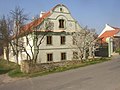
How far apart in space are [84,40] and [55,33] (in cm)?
496

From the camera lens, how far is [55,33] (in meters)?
34.6

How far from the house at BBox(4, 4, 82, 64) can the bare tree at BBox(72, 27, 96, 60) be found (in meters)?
1.23

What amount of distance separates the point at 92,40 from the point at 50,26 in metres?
7.48

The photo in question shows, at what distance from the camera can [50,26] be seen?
112ft

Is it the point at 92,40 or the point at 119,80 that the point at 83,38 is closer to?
the point at 92,40

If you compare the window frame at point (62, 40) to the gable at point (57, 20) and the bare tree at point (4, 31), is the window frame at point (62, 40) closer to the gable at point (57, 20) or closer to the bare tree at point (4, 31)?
the gable at point (57, 20)

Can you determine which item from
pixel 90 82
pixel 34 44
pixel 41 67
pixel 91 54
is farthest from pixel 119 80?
pixel 91 54

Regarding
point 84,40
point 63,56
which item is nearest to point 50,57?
point 63,56

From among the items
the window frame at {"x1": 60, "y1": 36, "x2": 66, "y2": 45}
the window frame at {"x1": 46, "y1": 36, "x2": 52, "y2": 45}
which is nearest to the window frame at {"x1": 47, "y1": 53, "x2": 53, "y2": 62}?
the window frame at {"x1": 46, "y1": 36, "x2": 52, "y2": 45}

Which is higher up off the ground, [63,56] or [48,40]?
[48,40]

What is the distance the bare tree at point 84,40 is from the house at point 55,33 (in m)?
1.23

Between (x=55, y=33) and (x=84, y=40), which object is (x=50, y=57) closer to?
(x=55, y=33)

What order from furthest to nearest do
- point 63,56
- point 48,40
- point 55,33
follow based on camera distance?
1. point 63,56
2. point 55,33
3. point 48,40

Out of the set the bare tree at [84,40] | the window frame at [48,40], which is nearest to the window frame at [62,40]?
the bare tree at [84,40]
